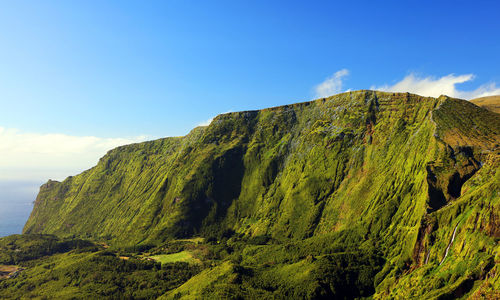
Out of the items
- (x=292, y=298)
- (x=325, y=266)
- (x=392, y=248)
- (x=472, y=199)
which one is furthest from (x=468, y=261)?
(x=292, y=298)

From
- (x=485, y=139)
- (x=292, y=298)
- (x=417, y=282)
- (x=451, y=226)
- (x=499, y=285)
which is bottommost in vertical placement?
(x=292, y=298)

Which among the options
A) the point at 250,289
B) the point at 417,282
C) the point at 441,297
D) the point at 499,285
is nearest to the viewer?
the point at 499,285

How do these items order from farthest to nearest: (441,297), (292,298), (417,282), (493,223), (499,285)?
(292,298)
(417,282)
(493,223)
(441,297)
(499,285)

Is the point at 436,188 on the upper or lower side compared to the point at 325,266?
upper

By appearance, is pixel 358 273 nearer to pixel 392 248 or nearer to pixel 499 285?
pixel 392 248

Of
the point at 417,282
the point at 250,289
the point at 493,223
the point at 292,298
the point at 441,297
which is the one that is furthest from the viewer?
the point at 250,289

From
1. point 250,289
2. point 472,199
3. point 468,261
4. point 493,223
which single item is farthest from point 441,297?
point 250,289

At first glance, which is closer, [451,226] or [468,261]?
[468,261]

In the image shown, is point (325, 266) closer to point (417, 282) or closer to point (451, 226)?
point (417, 282)

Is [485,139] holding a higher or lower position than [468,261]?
higher
